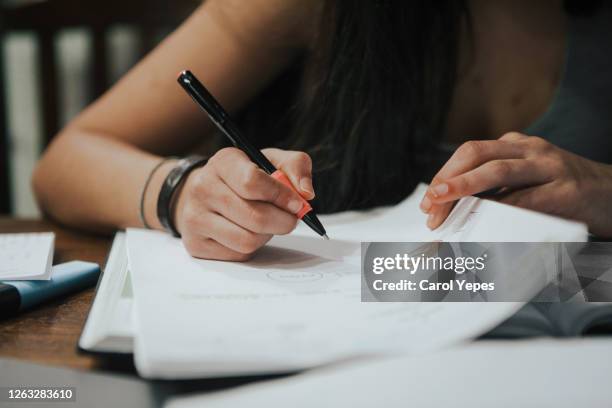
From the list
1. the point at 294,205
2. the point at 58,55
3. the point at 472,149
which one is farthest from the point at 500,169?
the point at 58,55

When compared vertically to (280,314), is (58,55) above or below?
below

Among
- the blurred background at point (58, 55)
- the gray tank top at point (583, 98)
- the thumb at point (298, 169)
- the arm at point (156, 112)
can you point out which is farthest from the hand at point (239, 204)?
the blurred background at point (58, 55)

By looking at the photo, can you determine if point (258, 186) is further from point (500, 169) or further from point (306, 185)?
point (500, 169)

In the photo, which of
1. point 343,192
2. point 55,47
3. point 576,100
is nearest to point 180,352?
point 343,192

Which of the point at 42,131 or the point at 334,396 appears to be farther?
the point at 42,131

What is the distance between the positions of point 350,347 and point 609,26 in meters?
0.49

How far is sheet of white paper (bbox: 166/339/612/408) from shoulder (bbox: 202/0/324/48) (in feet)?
1.30

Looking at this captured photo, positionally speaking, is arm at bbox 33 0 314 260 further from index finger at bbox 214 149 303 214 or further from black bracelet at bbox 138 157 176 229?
index finger at bbox 214 149 303 214

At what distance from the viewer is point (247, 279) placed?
0.30m

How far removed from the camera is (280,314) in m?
0.24

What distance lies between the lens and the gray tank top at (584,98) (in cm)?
50

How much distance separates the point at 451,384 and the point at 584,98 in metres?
0.41

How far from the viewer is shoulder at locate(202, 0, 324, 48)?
54 cm

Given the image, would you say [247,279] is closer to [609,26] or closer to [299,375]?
[299,375]
